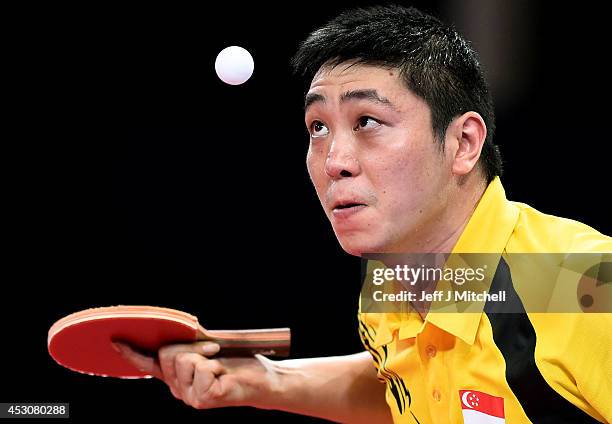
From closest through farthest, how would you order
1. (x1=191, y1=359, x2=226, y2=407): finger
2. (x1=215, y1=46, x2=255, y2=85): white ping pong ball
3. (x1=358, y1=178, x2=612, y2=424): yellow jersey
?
Answer: 1. (x1=358, y1=178, x2=612, y2=424): yellow jersey
2. (x1=191, y1=359, x2=226, y2=407): finger
3. (x1=215, y1=46, x2=255, y2=85): white ping pong ball

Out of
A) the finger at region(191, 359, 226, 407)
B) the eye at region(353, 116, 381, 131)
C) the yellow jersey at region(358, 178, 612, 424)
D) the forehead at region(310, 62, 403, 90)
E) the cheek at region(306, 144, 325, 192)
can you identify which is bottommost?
the finger at region(191, 359, 226, 407)

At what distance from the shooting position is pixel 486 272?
2.22m

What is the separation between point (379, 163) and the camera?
2.21 metres

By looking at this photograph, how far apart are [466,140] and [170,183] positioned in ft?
6.35

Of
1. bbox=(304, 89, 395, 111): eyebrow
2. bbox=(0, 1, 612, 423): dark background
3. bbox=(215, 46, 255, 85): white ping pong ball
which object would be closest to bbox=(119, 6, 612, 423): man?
bbox=(304, 89, 395, 111): eyebrow

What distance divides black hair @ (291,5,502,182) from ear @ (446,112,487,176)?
0.08ft

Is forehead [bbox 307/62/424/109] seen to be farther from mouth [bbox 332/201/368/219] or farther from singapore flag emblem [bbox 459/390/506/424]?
singapore flag emblem [bbox 459/390/506/424]

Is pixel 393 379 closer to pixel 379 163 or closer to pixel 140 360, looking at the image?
pixel 379 163

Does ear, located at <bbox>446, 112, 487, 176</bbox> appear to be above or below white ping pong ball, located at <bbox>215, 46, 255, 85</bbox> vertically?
below

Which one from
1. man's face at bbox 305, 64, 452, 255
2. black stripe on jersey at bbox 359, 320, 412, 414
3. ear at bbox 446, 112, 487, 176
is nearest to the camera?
man's face at bbox 305, 64, 452, 255

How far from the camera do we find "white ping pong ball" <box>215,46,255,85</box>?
3.67 metres

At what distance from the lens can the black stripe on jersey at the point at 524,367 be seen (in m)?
1.99

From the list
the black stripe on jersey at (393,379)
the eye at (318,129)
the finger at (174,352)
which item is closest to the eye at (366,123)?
the eye at (318,129)

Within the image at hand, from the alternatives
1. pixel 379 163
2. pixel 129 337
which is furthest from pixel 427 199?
pixel 129 337
